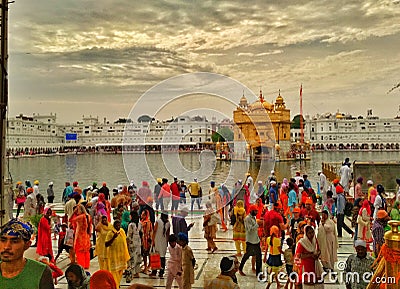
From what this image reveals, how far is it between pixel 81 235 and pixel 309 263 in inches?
140

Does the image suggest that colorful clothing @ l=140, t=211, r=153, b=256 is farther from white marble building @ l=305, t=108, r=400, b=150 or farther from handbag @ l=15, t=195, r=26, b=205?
white marble building @ l=305, t=108, r=400, b=150

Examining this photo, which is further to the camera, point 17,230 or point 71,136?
point 71,136

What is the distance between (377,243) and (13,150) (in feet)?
254

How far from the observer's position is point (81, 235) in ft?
19.6

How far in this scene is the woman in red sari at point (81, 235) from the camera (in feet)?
19.6

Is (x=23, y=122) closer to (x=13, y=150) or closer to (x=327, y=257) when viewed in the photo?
(x=13, y=150)

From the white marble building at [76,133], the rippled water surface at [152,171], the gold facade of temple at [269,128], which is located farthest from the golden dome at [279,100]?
the white marble building at [76,133]

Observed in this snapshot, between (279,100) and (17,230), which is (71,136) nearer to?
(279,100)

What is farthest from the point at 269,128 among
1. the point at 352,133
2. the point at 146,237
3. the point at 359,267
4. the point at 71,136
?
the point at 71,136

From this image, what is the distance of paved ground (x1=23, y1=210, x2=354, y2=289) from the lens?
18.3 feet

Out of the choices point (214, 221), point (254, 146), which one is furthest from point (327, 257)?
point (254, 146)

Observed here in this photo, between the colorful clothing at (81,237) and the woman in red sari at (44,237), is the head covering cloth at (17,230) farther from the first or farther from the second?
the woman in red sari at (44,237)

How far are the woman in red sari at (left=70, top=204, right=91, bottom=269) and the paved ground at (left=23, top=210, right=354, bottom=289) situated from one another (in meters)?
0.33

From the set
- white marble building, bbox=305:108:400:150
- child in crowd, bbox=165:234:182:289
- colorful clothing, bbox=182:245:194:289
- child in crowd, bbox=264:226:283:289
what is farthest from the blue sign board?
colorful clothing, bbox=182:245:194:289
